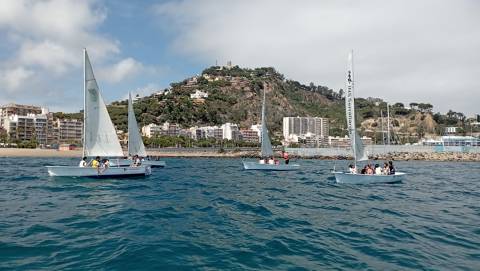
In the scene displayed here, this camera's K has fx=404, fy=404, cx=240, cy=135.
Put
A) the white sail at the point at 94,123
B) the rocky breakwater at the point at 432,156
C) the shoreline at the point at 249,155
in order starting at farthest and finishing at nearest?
the shoreline at the point at 249,155, the rocky breakwater at the point at 432,156, the white sail at the point at 94,123

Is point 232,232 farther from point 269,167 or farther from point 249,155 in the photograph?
point 249,155

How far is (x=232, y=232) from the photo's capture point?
49.4 ft

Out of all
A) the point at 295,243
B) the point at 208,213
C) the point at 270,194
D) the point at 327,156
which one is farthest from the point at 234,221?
the point at 327,156

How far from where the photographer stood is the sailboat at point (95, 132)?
114ft

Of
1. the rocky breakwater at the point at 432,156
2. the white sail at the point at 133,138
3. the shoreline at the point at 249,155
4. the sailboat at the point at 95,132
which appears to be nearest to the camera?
the sailboat at the point at 95,132

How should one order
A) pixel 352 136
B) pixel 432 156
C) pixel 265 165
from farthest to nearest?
pixel 432 156, pixel 265 165, pixel 352 136

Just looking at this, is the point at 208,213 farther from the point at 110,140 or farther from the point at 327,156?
the point at 327,156

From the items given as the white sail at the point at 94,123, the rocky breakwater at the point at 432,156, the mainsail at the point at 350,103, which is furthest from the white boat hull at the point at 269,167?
the rocky breakwater at the point at 432,156

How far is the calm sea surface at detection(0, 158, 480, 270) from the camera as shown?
448 inches

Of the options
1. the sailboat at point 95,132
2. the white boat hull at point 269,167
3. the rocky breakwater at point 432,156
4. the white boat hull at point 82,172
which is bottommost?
the rocky breakwater at point 432,156

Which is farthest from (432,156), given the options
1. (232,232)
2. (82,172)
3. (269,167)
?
(232,232)

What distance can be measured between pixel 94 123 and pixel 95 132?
0.81 metres

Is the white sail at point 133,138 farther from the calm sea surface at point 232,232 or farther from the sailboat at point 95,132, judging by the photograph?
the calm sea surface at point 232,232

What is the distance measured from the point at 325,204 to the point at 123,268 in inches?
578
